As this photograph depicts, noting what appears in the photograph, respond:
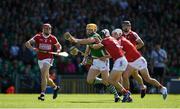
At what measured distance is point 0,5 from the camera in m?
41.2

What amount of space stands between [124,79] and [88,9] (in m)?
14.8

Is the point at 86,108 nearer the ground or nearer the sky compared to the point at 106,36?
nearer the ground

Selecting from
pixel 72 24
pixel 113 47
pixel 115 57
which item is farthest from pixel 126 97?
pixel 72 24

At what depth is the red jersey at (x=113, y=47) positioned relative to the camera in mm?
25094

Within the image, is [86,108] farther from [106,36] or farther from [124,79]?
[124,79]

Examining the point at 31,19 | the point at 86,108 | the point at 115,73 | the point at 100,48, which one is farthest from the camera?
the point at 31,19

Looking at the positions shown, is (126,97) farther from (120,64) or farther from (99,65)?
(99,65)

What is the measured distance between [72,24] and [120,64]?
15.8m

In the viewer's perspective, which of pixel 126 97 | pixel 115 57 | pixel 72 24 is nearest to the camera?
pixel 115 57

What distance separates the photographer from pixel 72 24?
40.7 metres

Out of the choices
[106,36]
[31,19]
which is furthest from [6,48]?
[106,36]

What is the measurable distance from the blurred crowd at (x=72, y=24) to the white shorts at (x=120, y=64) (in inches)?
478

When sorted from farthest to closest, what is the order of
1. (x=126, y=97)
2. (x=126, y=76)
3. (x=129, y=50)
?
(x=126, y=76), (x=129, y=50), (x=126, y=97)

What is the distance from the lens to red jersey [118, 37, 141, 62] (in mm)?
26188
